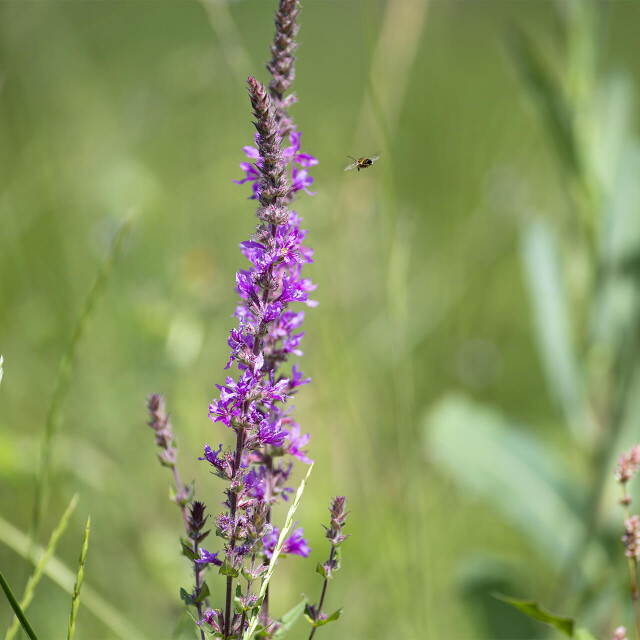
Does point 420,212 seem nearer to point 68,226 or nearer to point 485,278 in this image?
point 485,278

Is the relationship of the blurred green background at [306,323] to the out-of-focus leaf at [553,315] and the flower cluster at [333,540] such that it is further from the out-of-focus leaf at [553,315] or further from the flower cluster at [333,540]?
the flower cluster at [333,540]

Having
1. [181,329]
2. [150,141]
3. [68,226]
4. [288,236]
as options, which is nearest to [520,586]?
[181,329]

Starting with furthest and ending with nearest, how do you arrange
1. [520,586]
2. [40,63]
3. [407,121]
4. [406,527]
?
[407,121], [40,63], [520,586], [406,527]

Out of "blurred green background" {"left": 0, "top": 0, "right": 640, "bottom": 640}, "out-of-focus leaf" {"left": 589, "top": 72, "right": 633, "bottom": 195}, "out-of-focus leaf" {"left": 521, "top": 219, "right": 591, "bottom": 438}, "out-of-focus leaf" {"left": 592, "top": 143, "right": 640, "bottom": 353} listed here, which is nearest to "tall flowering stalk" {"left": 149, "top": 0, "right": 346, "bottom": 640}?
"blurred green background" {"left": 0, "top": 0, "right": 640, "bottom": 640}

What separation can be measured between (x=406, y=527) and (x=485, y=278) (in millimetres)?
2485

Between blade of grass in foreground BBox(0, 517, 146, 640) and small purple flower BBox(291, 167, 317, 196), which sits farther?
blade of grass in foreground BBox(0, 517, 146, 640)

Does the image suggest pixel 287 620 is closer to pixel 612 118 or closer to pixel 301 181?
pixel 301 181

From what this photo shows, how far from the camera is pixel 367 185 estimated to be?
381 centimetres

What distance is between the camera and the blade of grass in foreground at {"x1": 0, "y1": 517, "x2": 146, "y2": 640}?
4.47ft

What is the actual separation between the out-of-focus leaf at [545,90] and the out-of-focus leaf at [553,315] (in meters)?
0.41

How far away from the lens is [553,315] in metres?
2.52

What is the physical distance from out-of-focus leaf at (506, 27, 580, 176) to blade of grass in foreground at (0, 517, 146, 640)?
5.95 ft

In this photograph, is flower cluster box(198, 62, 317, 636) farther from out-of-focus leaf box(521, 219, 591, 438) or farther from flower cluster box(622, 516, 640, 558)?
out-of-focus leaf box(521, 219, 591, 438)

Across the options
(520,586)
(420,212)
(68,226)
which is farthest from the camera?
(420,212)
